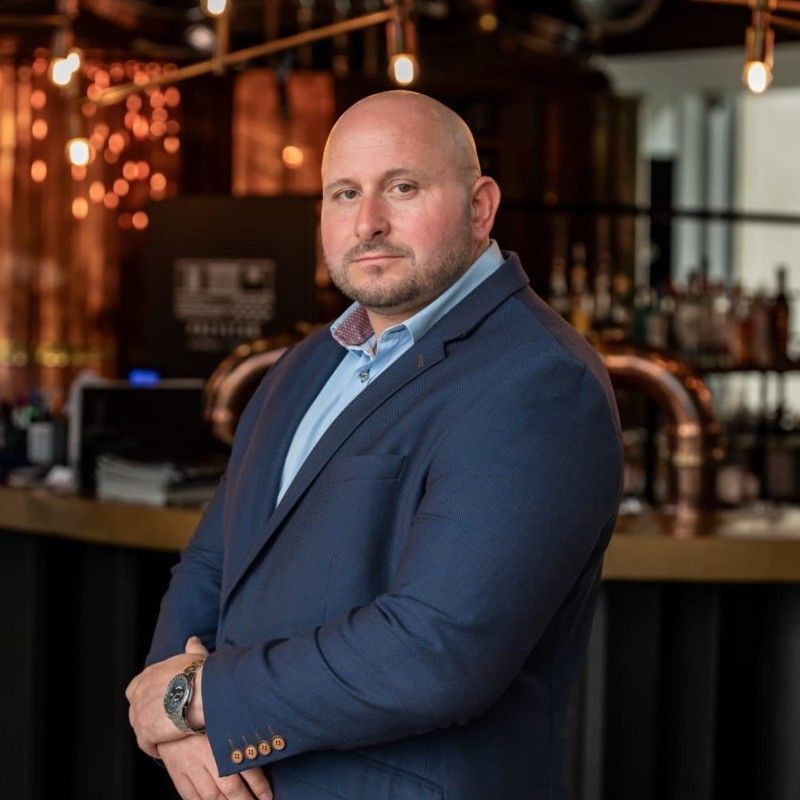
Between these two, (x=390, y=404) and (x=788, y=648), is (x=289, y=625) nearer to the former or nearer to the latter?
(x=390, y=404)

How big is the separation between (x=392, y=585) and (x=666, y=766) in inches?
57.2

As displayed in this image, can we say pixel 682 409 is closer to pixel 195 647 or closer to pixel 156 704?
pixel 195 647

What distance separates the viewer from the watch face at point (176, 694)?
165 centimetres

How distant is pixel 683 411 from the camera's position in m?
3.03

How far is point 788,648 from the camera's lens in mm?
2748

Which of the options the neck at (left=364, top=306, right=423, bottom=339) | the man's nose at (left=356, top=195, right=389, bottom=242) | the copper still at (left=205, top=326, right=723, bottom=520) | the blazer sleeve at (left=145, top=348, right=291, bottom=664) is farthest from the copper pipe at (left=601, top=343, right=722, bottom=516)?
the man's nose at (left=356, top=195, right=389, bottom=242)

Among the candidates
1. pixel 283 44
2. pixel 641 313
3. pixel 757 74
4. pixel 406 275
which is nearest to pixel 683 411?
pixel 757 74

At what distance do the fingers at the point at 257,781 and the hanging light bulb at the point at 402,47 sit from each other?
1805 mm

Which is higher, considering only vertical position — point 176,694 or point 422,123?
point 422,123

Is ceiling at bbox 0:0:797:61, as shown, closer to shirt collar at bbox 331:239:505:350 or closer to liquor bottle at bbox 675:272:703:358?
liquor bottle at bbox 675:272:703:358

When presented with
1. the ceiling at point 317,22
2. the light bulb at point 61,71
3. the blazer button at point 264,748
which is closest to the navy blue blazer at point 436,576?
the blazer button at point 264,748

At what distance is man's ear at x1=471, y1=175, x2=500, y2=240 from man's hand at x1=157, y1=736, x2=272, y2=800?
716 mm

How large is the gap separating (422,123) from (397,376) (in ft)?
1.02

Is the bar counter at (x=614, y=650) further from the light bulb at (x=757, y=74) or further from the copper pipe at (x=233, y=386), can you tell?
the light bulb at (x=757, y=74)
